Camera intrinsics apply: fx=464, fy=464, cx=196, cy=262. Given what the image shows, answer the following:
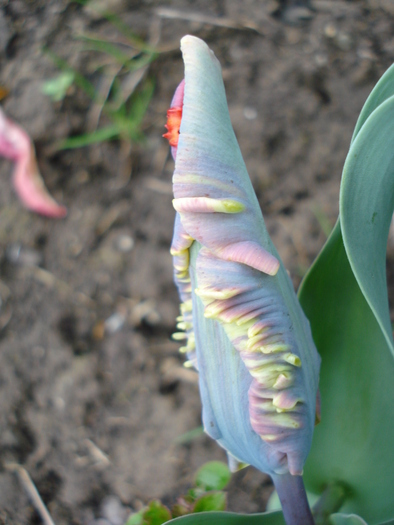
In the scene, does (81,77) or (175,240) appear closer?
(175,240)

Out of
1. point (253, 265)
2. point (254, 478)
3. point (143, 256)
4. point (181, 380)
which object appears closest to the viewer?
point (253, 265)

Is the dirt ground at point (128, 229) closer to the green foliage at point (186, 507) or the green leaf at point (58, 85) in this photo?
the green leaf at point (58, 85)

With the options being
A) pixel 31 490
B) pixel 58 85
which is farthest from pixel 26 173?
pixel 31 490

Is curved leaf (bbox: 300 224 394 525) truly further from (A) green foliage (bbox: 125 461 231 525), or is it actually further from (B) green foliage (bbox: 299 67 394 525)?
(A) green foliage (bbox: 125 461 231 525)

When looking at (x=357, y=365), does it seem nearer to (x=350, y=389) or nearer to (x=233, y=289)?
(x=350, y=389)

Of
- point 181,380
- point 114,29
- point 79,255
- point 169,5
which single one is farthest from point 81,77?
point 181,380

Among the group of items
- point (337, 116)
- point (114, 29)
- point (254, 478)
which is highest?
point (114, 29)

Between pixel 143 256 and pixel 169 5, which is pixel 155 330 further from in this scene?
pixel 169 5

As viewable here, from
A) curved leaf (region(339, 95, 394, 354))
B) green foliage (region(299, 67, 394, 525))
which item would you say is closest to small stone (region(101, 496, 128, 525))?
green foliage (region(299, 67, 394, 525))
